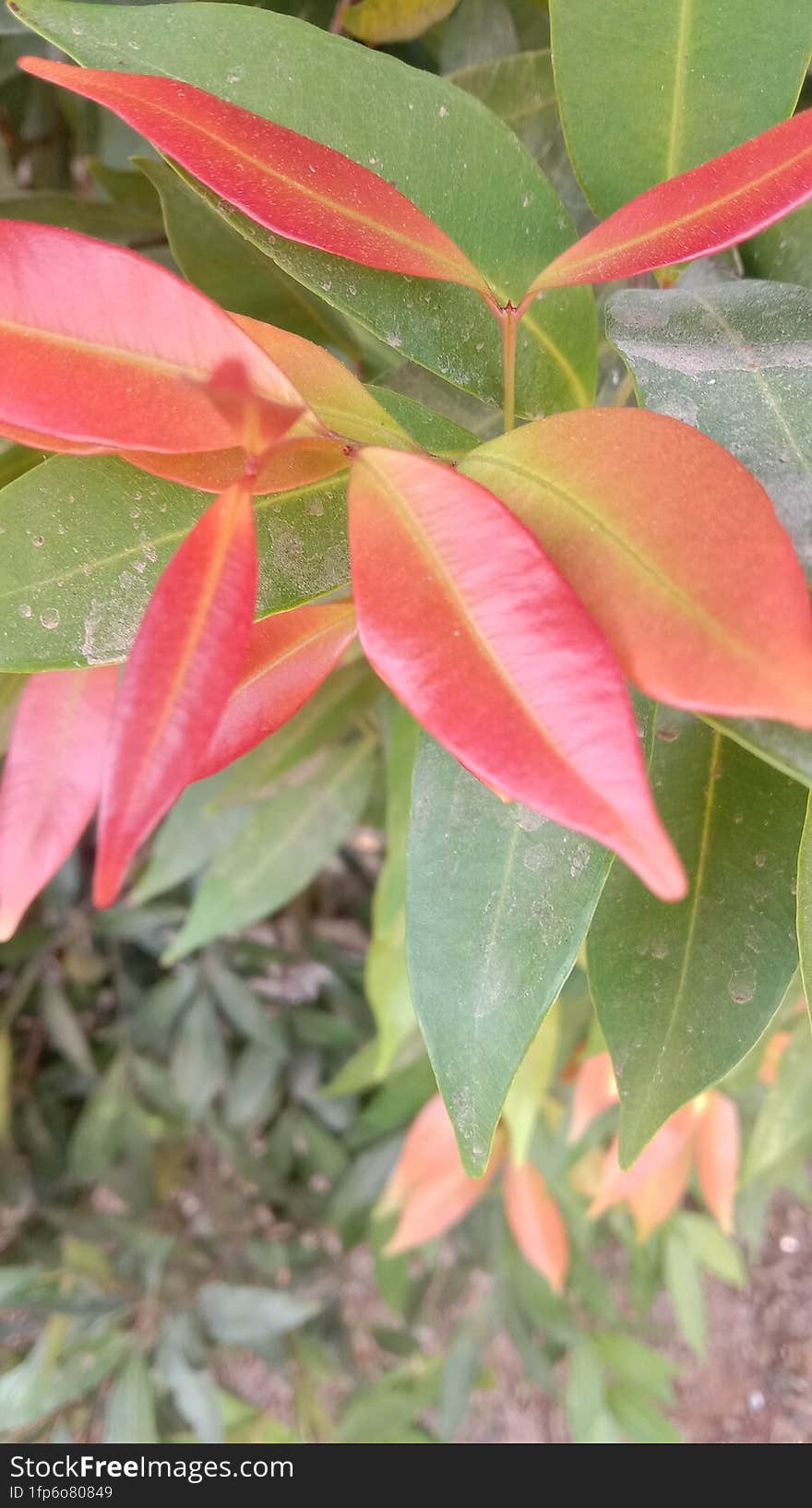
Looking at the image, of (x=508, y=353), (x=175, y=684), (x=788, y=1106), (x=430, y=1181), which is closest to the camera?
(x=175, y=684)

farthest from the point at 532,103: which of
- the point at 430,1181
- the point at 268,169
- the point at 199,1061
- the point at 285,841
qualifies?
the point at 199,1061

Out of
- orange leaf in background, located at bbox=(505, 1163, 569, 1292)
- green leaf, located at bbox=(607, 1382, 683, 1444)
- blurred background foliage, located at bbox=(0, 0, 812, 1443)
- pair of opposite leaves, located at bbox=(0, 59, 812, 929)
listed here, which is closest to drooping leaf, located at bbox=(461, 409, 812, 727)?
pair of opposite leaves, located at bbox=(0, 59, 812, 929)

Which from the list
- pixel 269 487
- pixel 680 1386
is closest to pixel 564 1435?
pixel 680 1386

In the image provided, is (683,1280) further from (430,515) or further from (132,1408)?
(430,515)

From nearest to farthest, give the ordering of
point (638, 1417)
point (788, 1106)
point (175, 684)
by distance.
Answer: point (175, 684), point (788, 1106), point (638, 1417)

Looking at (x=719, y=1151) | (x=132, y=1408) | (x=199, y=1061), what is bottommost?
(x=132, y=1408)

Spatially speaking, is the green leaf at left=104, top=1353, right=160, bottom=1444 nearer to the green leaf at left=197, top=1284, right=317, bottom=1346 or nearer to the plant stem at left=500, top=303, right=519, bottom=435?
the green leaf at left=197, top=1284, right=317, bottom=1346
